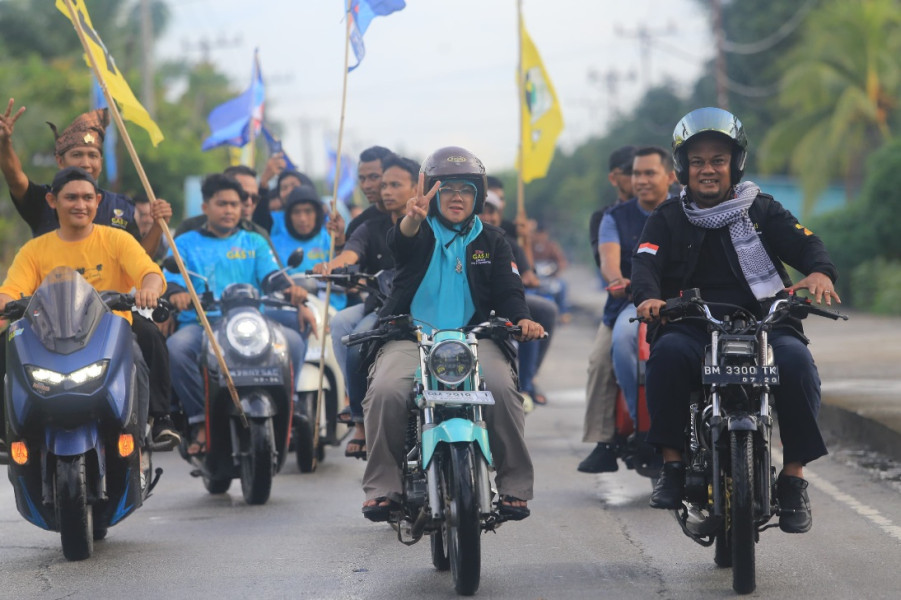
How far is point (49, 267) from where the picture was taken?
7.80 metres

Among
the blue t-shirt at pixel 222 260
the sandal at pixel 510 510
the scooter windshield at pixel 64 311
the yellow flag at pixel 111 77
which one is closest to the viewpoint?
the sandal at pixel 510 510

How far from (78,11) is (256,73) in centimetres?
631

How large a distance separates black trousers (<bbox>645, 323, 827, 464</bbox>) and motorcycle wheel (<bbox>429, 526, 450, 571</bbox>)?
1.03 metres

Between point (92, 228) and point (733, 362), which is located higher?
point (92, 228)

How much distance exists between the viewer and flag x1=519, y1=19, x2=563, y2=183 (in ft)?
50.1

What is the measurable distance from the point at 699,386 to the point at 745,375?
493 millimetres

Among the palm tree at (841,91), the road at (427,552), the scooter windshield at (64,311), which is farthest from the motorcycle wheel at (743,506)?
the palm tree at (841,91)

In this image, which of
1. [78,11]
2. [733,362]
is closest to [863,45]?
[78,11]

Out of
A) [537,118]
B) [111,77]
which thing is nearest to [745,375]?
[111,77]

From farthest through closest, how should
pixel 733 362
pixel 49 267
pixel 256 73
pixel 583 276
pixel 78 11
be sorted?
pixel 583 276, pixel 256 73, pixel 78 11, pixel 49 267, pixel 733 362

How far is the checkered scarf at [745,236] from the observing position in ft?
21.4

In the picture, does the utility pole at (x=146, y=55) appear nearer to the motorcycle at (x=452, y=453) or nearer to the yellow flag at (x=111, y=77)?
the yellow flag at (x=111, y=77)

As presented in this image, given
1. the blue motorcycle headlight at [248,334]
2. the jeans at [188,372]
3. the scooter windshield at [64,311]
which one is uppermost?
the scooter windshield at [64,311]

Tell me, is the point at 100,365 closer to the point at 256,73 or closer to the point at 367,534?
the point at 367,534
